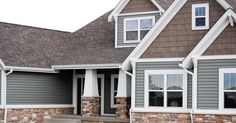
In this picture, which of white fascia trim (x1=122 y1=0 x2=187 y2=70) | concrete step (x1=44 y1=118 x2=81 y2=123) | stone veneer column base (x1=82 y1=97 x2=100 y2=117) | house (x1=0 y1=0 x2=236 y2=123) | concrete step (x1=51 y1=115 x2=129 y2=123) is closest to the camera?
house (x1=0 y1=0 x2=236 y2=123)

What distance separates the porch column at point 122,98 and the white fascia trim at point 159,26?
260 cm

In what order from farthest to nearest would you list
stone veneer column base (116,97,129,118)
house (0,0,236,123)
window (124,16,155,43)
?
window (124,16,155,43)
stone veneer column base (116,97,129,118)
house (0,0,236,123)

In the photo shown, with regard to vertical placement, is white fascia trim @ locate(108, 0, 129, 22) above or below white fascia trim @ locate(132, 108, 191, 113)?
above

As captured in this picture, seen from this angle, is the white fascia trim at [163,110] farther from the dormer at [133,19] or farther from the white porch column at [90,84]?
the dormer at [133,19]

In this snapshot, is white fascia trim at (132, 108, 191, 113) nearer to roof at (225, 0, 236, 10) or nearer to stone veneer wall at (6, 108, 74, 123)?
roof at (225, 0, 236, 10)

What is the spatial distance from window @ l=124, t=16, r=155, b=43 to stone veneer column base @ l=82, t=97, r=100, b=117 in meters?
3.37

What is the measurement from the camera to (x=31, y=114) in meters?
23.0

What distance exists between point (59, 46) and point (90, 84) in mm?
4107

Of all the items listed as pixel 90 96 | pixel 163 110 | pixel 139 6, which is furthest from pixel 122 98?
pixel 139 6

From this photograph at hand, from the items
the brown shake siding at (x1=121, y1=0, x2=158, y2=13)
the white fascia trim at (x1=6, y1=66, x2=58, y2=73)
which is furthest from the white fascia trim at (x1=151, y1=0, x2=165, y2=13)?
the white fascia trim at (x1=6, y1=66, x2=58, y2=73)

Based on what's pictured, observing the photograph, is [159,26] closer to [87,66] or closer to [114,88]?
[87,66]

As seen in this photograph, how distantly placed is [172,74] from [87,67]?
17.8ft

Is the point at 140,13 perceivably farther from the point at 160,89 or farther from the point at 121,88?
the point at 160,89

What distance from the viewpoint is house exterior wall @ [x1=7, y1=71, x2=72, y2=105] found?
2236 cm
